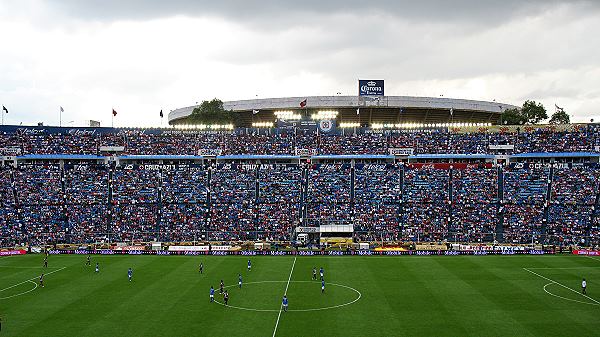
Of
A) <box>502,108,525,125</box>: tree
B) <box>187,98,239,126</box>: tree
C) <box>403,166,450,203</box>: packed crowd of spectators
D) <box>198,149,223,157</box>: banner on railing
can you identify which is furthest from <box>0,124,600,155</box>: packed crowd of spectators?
<box>502,108,525,125</box>: tree

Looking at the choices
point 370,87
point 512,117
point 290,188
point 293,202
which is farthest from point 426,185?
point 512,117

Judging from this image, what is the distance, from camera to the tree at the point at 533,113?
119250 mm

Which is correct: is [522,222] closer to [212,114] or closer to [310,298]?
[310,298]

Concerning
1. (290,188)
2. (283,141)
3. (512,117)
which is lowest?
(290,188)

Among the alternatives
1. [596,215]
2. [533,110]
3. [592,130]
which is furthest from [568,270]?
[533,110]

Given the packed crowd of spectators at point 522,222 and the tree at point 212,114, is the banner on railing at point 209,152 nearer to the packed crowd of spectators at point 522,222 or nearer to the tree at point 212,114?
the tree at point 212,114

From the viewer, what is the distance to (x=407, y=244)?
71.1m

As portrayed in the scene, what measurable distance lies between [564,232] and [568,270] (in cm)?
1904

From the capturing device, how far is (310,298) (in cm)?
4359

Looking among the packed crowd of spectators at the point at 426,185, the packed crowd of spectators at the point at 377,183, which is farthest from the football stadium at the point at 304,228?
the packed crowd of spectators at the point at 426,185

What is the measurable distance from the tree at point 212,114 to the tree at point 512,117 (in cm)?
6140

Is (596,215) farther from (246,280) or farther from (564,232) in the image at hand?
(246,280)

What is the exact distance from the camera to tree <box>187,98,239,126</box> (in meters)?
118

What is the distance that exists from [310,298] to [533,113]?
94.7 meters
